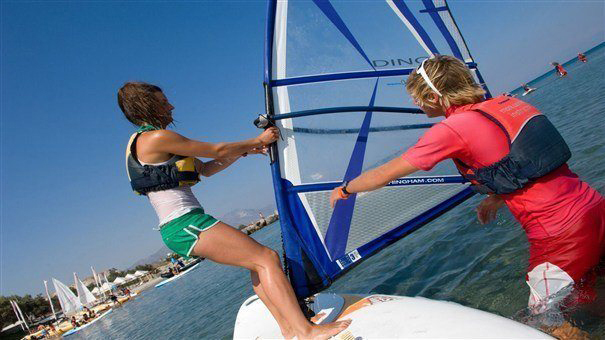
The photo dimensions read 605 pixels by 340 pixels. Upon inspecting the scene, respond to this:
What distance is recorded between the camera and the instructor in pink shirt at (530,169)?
194 cm

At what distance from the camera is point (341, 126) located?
3.39 metres

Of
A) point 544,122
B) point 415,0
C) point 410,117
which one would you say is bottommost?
point 544,122

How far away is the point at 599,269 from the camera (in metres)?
2.12

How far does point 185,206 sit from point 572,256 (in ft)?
8.01

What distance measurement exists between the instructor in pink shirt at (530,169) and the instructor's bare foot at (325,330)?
1070mm

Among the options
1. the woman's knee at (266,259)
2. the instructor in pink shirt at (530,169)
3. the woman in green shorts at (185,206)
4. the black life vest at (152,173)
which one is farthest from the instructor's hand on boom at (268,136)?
the instructor in pink shirt at (530,169)

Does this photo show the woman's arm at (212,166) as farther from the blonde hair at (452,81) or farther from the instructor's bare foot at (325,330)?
the blonde hair at (452,81)

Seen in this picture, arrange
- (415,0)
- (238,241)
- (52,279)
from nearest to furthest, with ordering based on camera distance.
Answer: (238,241), (415,0), (52,279)

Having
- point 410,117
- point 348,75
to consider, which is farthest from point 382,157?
point 348,75

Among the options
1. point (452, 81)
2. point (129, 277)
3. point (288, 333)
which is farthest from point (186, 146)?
point (129, 277)

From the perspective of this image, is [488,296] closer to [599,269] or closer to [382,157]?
[599,269]

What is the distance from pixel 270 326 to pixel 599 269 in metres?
2.32

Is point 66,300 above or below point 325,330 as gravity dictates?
above

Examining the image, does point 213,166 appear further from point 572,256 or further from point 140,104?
point 572,256
